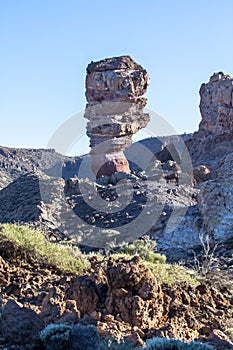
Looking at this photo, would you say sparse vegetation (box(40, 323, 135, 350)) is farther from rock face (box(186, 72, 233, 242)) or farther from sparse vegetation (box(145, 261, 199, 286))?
rock face (box(186, 72, 233, 242))

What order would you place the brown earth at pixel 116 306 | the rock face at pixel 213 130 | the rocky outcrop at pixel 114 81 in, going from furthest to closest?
the rock face at pixel 213 130 < the rocky outcrop at pixel 114 81 < the brown earth at pixel 116 306

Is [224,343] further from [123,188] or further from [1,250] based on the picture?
[123,188]

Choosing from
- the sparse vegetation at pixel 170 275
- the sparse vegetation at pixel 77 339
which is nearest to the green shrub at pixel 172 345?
the sparse vegetation at pixel 77 339

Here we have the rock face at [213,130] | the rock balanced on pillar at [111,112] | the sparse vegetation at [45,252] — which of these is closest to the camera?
the sparse vegetation at [45,252]

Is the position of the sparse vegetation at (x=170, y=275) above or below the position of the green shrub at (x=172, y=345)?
below

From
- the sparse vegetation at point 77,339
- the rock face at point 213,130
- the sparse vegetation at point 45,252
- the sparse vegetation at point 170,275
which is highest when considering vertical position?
the rock face at point 213,130

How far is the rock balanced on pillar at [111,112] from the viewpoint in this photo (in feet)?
65.9

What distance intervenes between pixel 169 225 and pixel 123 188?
386cm

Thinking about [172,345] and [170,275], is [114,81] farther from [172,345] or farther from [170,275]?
[172,345]

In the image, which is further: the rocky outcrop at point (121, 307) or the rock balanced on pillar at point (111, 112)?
the rock balanced on pillar at point (111, 112)

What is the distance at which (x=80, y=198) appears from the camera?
52.0 feet

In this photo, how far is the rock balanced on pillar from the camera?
791 inches

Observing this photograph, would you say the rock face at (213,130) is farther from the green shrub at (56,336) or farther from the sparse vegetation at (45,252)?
the green shrub at (56,336)

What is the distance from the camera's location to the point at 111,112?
20.5m
